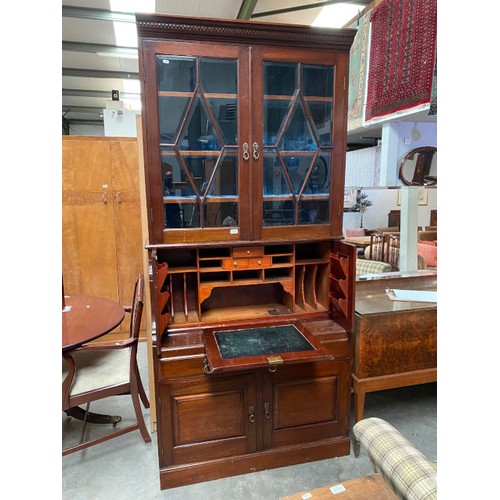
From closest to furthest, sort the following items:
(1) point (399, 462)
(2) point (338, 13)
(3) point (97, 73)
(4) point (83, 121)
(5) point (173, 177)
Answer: (1) point (399, 462)
(5) point (173, 177)
(2) point (338, 13)
(3) point (97, 73)
(4) point (83, 121)

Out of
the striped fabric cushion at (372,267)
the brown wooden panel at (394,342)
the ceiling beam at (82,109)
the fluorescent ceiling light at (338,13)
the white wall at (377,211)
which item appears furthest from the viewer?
the ceiling beam at (82,109)

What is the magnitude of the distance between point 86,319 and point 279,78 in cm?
170

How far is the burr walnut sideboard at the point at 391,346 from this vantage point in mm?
2055

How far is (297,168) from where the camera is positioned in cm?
186

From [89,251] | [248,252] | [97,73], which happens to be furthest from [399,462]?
[97,73]

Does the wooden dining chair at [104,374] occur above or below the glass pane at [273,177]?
below

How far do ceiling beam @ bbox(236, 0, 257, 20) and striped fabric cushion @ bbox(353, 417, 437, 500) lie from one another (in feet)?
12.5

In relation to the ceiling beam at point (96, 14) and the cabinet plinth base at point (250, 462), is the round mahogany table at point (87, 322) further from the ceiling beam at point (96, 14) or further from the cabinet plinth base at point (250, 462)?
the ceiling beam at point (96, 14)

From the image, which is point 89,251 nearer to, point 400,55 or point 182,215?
point 182,215

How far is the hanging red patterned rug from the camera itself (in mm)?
2609

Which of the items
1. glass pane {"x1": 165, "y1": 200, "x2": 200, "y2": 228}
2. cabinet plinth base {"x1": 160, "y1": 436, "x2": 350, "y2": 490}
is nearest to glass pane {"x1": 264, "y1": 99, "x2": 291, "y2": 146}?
glass pane {"x1": 165, "y1": 200, "x2": 200, "y2": 228}

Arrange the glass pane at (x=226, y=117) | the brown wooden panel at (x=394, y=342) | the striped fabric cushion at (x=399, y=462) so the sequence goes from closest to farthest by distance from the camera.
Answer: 1. the striped fabric cushion at (x=399, y=462)
2. the glass pane at (x=226, y=117)
3. the brown wooden panel at (x=394, y=342)

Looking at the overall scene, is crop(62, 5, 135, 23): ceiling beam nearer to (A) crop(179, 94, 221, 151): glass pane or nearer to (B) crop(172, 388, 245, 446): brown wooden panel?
(A) crop(179, 94, 221, 151): glass pane

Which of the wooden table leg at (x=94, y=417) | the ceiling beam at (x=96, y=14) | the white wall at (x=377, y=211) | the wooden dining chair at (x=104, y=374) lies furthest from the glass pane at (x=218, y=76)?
the white wall at (x=377, y=211)
